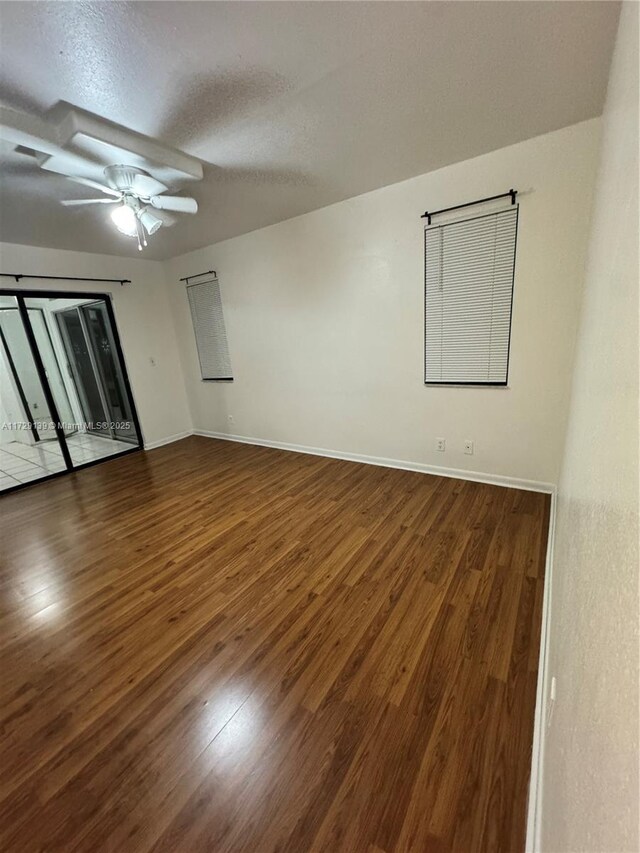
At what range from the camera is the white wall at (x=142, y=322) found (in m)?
3.86

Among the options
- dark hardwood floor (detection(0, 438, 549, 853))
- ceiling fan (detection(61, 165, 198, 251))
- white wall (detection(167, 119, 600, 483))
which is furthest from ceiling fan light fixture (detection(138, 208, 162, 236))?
dark hardwood floor (detection(0, 438, 549, 853))

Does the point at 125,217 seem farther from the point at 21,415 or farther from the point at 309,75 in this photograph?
the point at 21,415

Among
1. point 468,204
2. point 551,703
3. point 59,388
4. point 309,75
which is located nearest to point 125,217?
point 309,75

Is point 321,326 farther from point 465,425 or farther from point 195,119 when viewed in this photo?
point 195,119

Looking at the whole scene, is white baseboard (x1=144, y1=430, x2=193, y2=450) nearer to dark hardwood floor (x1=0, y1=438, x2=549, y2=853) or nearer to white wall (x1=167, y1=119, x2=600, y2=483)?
white wall (x1=167, y1=119, x2=600, y2=483)

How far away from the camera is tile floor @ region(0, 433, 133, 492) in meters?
3.95

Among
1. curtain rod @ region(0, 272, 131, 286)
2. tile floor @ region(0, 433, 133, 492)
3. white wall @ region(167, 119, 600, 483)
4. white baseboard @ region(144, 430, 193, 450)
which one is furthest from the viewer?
white baseboard @ region(144, 430, 193, 450)

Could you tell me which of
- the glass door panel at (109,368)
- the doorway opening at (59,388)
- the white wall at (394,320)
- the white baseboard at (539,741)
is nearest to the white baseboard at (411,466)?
the white wall at (394,320)

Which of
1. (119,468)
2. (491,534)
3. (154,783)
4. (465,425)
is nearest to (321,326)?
(465,425)

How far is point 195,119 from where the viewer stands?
69.9 inches

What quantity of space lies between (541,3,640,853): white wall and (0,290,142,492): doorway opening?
16.2 feet

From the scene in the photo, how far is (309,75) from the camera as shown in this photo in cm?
154

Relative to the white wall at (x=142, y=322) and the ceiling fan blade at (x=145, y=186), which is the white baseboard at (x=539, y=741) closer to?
the ceiling fan blade at (x=145, y=186)

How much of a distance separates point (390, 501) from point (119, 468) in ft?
11.2
